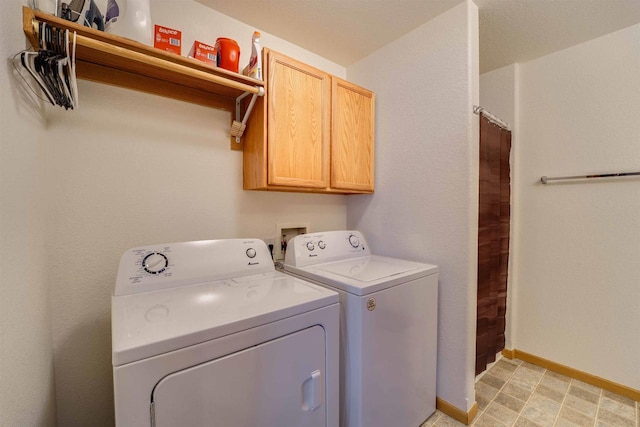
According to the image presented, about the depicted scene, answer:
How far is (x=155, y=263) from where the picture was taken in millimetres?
1198

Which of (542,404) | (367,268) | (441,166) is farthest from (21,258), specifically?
(542,404)

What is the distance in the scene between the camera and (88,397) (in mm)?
1218

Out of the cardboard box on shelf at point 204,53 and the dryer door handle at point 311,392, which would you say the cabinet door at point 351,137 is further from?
the dryer door handle at point 311,392

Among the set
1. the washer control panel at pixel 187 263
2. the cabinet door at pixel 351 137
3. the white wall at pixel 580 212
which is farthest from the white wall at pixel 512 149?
the washer control panel at pixel 187 263

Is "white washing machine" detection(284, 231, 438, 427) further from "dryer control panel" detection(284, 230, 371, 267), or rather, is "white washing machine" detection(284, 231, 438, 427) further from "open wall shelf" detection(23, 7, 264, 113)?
"open wall shelf" detection(23, 7, 264, 113)

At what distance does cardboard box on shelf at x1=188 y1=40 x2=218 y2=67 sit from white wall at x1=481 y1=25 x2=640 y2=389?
7.67 feet

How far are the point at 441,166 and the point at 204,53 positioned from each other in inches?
57.2

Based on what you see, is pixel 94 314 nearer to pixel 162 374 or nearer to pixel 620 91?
pixel 162 374

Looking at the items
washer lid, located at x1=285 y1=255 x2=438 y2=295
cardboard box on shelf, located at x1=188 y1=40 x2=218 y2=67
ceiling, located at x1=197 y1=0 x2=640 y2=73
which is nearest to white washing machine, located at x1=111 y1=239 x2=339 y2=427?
washer lid, located at x1=285 y1=255 x2=438 y2=295

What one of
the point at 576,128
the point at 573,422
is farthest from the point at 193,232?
the point at 576,128

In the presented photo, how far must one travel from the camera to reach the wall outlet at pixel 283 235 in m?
1.85

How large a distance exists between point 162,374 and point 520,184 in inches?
104

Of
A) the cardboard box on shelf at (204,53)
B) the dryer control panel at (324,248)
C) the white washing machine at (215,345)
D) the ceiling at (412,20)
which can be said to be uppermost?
the ceiling at (412,20)

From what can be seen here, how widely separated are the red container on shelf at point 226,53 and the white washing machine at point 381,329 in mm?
1019
